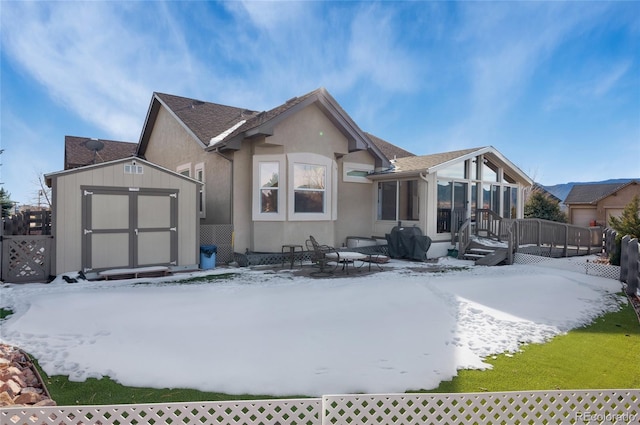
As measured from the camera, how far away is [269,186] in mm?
12617

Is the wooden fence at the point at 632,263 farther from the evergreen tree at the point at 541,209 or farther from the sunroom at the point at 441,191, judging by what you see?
the evergreen tree at the point at 541,209

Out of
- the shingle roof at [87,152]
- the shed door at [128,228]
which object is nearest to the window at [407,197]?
the shed door at [128,228]

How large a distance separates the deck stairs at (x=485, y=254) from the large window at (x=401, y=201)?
2.34 m

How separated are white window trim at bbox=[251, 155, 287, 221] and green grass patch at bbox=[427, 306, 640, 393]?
876cm

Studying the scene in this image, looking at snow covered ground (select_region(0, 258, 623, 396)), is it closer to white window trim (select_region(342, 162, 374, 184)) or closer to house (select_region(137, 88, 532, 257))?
house (select_region(137, 88, 532, 257))

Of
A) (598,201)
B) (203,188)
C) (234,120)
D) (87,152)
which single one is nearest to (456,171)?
(234,120)

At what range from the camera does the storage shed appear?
9352 mm

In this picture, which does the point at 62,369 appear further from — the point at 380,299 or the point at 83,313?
the point at 380,299

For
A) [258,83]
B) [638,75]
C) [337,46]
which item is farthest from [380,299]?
[638,75]

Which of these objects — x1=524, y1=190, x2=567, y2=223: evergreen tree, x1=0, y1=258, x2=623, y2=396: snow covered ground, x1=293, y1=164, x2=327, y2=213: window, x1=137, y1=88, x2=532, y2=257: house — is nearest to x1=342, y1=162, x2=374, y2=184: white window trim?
x1=137, y1=88, x2=532, y2=257: house

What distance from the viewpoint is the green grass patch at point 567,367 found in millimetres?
3922

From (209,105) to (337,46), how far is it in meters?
6.64

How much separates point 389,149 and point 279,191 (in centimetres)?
1070

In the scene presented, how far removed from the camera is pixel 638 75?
15328 mm
